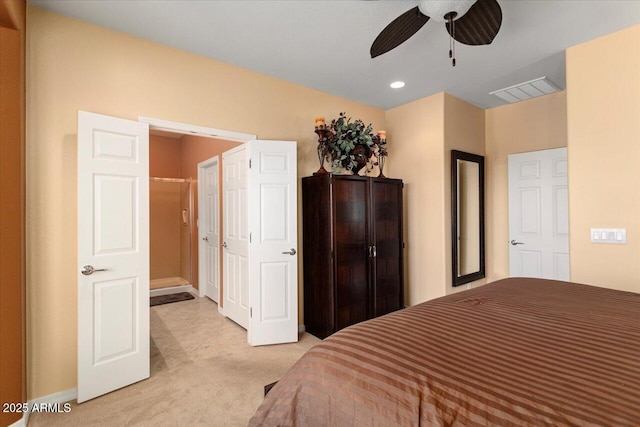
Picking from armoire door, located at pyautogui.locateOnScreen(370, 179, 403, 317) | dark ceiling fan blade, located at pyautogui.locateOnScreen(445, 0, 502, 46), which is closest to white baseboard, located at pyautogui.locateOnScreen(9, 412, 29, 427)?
armoire door, located at pyautogui.locateOnScreen(370, 179, 403, 317)

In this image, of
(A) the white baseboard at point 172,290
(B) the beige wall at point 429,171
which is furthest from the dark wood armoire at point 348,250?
(A) the white baseboard at point 172,290

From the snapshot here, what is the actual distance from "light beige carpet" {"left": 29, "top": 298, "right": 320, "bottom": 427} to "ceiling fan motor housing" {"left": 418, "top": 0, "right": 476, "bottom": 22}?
2.62 metres

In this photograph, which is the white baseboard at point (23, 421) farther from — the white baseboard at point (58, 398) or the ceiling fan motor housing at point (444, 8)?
the ceiling fan motor housing at point (444, 8)

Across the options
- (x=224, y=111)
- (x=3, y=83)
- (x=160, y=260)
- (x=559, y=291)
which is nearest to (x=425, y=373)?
(x=559, y=291)

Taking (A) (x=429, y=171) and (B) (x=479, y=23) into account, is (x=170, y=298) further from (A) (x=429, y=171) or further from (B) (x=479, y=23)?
(B) (x=479, y=23)

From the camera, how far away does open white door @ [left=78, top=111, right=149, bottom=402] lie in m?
2.10

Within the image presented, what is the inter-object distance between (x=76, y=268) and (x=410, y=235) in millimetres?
3391

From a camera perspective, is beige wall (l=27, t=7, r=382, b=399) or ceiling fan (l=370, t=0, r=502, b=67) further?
beige wall (l=27, t=7, r=382, b=399)

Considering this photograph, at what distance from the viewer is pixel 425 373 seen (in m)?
0.87

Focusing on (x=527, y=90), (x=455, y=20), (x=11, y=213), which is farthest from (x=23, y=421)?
(x=527, y=90)

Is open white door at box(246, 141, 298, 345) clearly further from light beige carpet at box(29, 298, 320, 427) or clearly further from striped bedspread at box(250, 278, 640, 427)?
striped bedspread at box(250, 278, 640, 427)

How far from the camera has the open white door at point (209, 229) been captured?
428cm

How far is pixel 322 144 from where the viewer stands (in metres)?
3.36

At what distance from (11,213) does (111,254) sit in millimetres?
600
